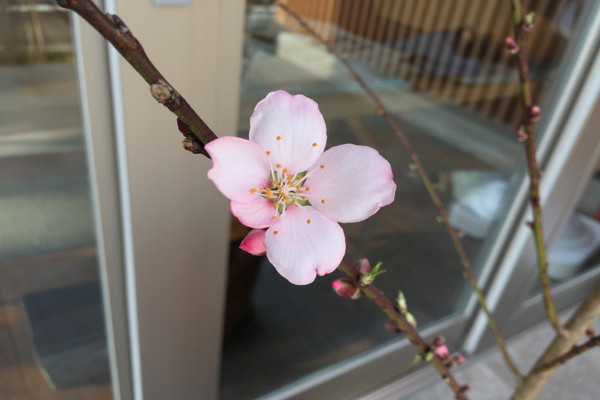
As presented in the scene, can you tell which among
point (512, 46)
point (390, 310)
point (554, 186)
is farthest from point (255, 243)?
point (554, 186)

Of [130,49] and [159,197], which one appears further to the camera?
[159,197]

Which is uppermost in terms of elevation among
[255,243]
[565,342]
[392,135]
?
[255,243]

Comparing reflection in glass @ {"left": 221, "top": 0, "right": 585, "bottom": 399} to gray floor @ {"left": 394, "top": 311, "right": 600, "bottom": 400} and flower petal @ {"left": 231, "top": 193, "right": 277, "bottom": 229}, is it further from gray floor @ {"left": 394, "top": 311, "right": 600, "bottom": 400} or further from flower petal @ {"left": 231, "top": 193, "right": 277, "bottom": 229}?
flower petal @ {"left": 231, "top": 193, "right": 277, "bottom": 229}

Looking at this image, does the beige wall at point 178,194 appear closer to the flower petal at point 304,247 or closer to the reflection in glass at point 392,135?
the reflection in glass at point 392,135

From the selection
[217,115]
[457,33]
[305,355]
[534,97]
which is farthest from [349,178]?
[457,33]

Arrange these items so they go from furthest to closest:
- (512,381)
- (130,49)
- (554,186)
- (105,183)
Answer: (512,381) → (554,186) → (105,183) → (130,49)

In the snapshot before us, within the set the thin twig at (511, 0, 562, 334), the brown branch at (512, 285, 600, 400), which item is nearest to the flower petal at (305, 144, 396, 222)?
the thin twig at (511, 0, 562, 334)

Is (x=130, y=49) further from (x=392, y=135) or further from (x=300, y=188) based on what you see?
(x=392, y=135)
